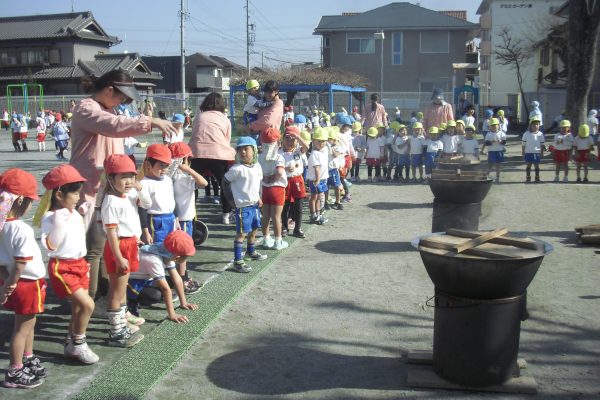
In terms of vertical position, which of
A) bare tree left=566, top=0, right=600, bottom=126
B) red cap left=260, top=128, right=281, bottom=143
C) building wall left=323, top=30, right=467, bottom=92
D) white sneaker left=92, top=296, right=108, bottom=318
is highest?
building wall left=323, top=30, right=467, bottom=92

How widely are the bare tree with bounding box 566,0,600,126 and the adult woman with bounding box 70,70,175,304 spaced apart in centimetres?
1689

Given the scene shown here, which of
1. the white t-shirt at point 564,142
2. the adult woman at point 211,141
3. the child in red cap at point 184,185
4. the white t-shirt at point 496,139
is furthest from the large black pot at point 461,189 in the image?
the white t-shirt at point 564,142

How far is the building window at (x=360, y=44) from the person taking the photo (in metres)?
45.2

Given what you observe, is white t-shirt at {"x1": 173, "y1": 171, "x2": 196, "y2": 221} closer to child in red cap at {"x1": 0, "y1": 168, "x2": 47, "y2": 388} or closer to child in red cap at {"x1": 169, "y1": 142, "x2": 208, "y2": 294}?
child in red cap at {"x1": 169, "y1": 142, "x2": 208, "y2": 294}

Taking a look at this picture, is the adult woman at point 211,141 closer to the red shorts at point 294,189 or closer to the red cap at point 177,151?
the red shorts at point 294,189

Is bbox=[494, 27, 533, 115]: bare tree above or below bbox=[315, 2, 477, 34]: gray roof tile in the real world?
below

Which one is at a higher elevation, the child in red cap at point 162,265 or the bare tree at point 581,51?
the bare tree at point 581,51

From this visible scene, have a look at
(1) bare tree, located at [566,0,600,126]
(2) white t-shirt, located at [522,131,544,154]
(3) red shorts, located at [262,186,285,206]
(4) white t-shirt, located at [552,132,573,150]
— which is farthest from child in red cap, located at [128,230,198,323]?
(1) bare tree, located at [566,0,600,126]

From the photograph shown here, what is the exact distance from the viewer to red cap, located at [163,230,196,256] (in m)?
5.05

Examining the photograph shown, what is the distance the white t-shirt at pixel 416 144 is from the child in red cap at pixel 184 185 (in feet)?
31.2

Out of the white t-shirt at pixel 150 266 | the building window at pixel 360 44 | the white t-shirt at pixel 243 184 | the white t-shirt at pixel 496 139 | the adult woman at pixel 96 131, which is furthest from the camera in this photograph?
the building window at pixel 360 44

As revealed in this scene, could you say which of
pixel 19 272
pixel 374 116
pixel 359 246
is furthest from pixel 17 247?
pixel 374 116

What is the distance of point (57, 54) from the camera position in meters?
52.2

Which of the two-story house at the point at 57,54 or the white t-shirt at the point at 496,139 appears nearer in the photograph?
the white t-shirt at the point at 496,139
